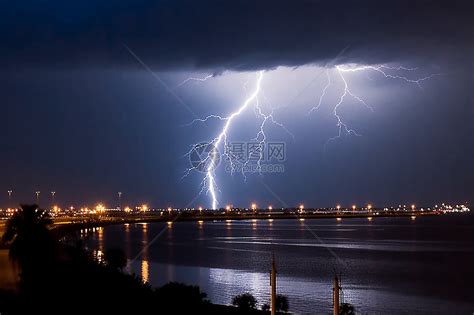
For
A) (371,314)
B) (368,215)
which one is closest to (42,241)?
(371,314)

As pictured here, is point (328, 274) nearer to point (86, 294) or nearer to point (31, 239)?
point (31, 239)

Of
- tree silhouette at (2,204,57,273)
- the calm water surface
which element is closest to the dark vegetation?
tree silhouette at (2,204,57,273)

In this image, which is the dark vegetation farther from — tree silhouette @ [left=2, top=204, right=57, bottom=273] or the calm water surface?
the calm water surface

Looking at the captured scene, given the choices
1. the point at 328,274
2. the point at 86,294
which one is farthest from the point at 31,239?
the point at 328,274

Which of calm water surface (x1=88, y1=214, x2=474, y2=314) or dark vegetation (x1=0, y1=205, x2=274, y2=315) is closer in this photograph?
dark vegetation (x1=0, y1=205, x2=274, y2=315)

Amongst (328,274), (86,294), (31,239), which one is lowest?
(328,274)

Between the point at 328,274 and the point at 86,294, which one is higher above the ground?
the point at 86,294

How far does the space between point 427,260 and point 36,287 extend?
34.9 meters

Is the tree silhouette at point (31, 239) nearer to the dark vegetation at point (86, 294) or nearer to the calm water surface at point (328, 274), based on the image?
the dark vegetation at point (86, 294)

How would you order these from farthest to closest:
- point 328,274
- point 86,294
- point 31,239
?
point 328,274, point 31,239, point 86,294

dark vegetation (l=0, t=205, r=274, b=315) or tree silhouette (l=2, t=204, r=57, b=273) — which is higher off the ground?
tree silhouette (l=2, t=204, r=57, b=273)

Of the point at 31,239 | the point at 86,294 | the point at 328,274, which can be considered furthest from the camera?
the point at 328,274

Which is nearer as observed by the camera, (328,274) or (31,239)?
(31,239)

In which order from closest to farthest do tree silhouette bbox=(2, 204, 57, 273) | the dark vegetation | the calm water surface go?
1. the dark vegetation
2. tree silhouette bbox=(2, 204, 57, 273)
3. the calm water surface
